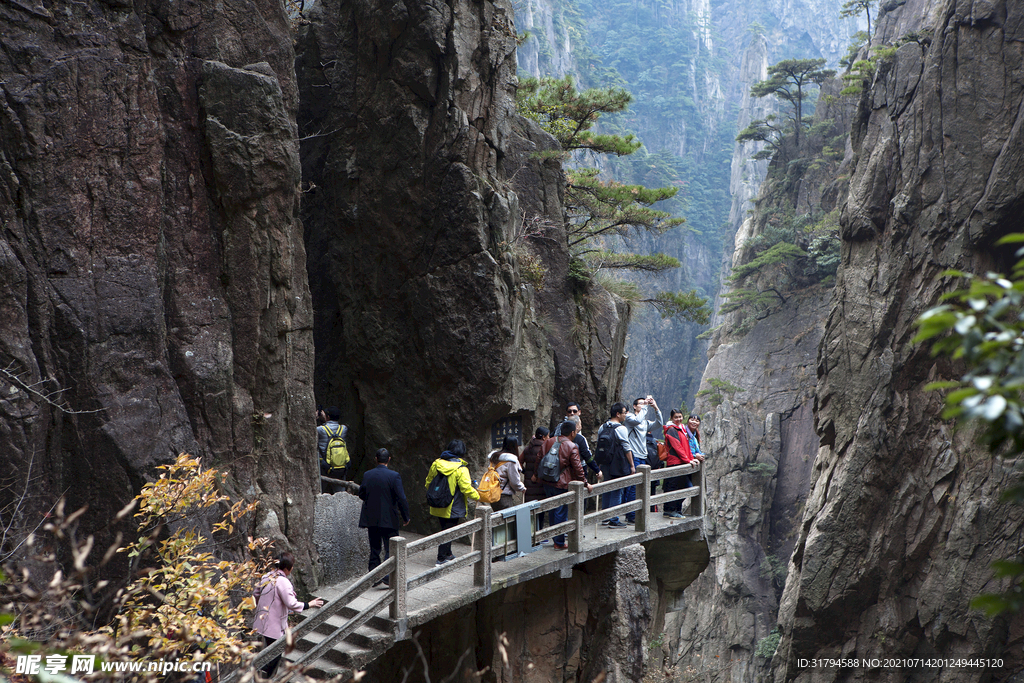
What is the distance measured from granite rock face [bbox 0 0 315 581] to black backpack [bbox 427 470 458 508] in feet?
6.17

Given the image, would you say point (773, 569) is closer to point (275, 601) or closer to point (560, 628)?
point (560, 628)

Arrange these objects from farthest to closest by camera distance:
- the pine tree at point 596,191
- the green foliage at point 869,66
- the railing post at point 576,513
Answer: the green foliage at point 869,66
the pine tree at point 596,191
the railing post at point 576,513

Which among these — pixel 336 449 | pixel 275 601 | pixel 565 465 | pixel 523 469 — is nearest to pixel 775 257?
pixel 523 469

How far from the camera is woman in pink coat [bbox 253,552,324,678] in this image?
6.61 m

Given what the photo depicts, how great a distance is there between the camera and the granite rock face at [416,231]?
11.5m

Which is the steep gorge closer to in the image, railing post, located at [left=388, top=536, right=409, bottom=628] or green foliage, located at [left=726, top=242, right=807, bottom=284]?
green foliage, located at [left=726, top=242, right=807, bottom=284]

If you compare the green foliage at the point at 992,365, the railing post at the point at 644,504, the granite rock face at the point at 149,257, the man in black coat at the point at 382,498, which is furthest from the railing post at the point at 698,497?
the green foliage at the point at 992,365

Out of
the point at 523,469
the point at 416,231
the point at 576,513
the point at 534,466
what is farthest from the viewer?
the point at 416,231

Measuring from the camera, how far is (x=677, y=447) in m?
11.6

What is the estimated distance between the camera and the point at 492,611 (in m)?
10.6

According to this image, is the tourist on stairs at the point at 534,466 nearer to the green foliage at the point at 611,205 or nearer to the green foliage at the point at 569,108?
the green foliage at the point at 611,205

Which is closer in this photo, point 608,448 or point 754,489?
point 608,448

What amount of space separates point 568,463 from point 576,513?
0.70 meters

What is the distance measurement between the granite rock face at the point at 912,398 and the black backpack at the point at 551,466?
→ 12.5 meters
